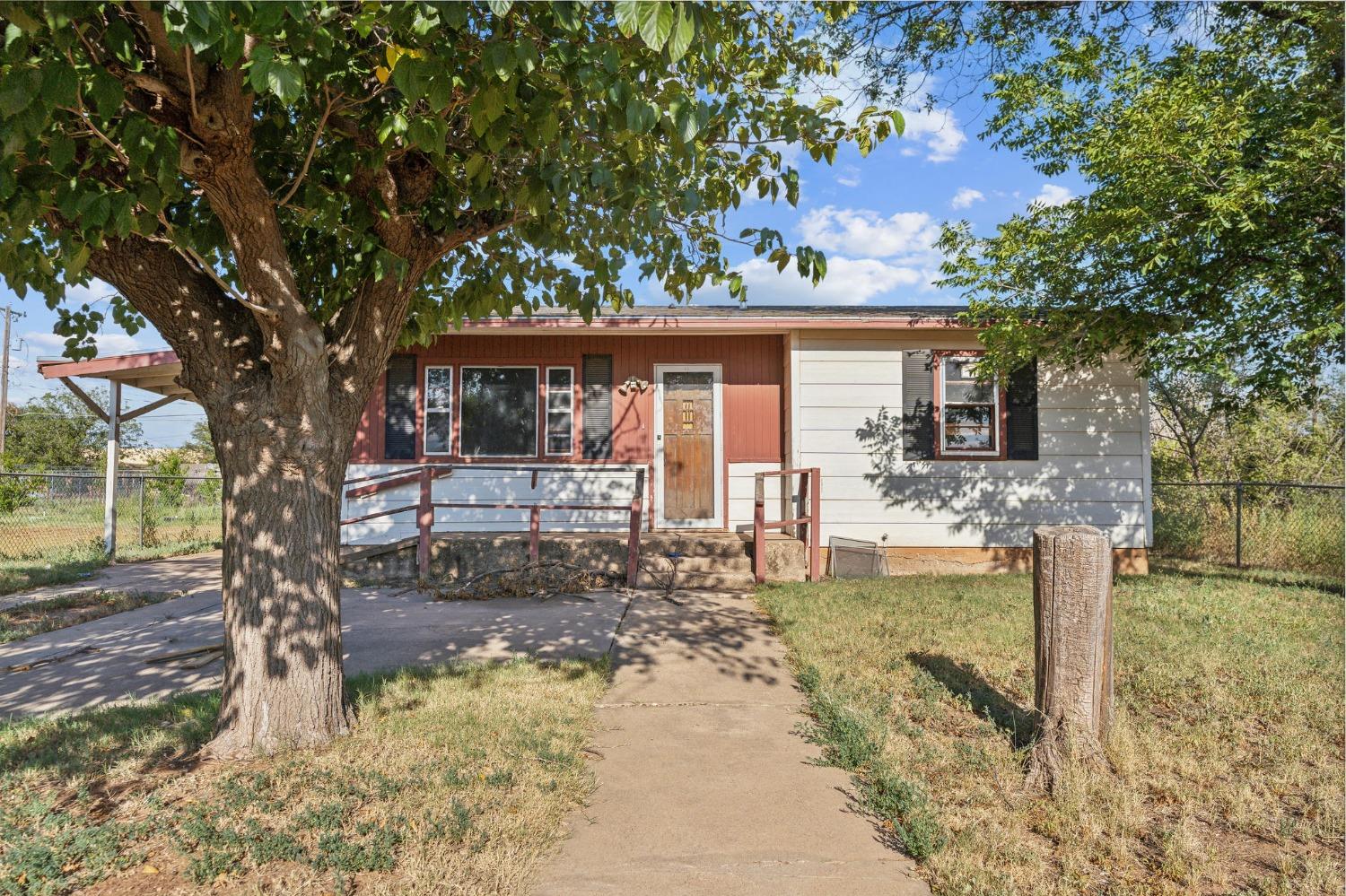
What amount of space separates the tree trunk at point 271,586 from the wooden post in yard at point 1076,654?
3.28 meters

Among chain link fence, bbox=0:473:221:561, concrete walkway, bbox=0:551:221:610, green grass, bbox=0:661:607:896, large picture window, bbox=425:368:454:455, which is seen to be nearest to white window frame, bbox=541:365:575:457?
large picture window, bbox=425:368:454:455

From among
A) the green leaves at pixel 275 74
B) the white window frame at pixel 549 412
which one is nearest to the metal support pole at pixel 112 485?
the white window frame at pixel 549 412

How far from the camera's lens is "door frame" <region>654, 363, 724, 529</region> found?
30.9 ft

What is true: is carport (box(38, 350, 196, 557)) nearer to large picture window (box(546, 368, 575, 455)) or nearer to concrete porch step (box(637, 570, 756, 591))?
large picture window (box(546, 368, 575, 455))

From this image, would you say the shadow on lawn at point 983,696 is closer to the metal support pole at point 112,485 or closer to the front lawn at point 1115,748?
the front lawn at point 1115,748

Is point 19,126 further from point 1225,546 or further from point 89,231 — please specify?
point 1225,546

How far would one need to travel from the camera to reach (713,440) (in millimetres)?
9484

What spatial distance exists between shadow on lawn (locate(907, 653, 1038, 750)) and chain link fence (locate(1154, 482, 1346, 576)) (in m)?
6.88

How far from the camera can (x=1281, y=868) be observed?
2.41 m

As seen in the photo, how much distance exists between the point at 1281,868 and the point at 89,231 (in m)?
4.80

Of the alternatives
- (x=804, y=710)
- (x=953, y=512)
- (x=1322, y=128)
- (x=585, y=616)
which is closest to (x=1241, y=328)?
(x=1322, y=128)

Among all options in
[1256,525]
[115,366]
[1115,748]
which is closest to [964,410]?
[1256,525]

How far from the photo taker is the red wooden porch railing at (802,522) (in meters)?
7.75

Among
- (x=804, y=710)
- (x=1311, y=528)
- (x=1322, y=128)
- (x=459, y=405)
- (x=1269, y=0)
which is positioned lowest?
(x=804, y=710)
